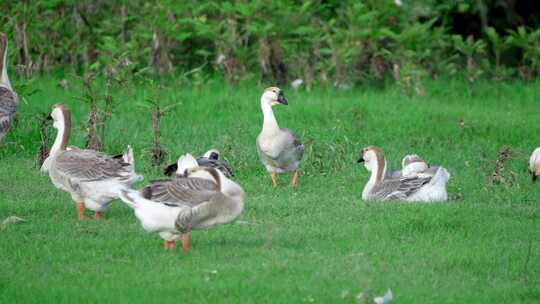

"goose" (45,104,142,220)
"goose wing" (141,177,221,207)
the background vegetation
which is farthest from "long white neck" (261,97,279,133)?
"goose wing" (141,177,221,207)

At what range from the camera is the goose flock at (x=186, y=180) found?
8969 mm

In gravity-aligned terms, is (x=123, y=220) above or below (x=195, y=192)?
below

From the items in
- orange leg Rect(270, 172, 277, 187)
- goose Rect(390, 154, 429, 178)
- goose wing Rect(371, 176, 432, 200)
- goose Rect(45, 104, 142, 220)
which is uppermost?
goose Rect(45, 104, 142, 220)

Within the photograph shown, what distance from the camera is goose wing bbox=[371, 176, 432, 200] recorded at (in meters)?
11.6

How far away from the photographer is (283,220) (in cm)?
1051

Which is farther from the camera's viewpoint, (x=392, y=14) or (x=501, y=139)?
(x=392, y=14)

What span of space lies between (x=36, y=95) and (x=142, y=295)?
9957mm

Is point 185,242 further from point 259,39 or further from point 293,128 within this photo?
point 259,39

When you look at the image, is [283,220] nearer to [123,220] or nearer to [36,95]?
[123,220]

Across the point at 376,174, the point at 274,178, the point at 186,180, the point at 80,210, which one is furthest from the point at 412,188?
the point at 80,210

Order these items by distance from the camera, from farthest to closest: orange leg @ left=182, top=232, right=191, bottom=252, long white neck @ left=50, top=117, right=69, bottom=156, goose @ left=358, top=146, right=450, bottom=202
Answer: goose @ left=358, top=146, right=450, bottom=202 < long white neck @ left=50, top=117, right=69, bottom=156 < orange leg @ left=182, top=232, right=191, bottom=252

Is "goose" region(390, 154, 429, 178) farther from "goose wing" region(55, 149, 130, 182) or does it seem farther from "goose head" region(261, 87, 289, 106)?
"goose wing" region(55, 149, 130, 182)

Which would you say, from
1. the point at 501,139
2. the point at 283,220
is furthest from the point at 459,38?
the point at 283,220

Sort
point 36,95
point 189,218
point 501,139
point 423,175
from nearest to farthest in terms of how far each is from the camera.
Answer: point 189,218 < point 423,175 < point 501,139 < point 36,95
